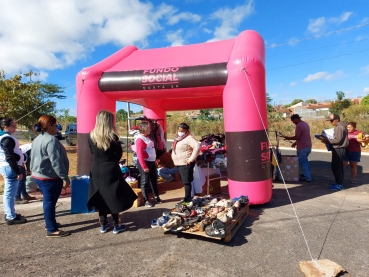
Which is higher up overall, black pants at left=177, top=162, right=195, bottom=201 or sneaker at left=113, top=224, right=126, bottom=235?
black pants at left=177, top=162, right=195, bottom=201

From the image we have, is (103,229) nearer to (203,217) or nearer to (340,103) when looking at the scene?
(203,217)

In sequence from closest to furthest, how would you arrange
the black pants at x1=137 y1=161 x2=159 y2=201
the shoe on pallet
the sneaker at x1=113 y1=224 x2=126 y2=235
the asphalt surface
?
1. the asphalt surface
2. the shoe on pallet
3. the sneaker at x1=113 y1=224 x2=126 y2=235
4. the black pants at x1=137 y1=161 x2=159 y2=201

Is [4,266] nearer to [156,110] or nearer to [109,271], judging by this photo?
[109,271]

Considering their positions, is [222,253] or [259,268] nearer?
[259,268]

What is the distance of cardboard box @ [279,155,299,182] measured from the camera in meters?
6.78

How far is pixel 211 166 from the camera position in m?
5.95

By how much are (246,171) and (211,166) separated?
1453 millimetres

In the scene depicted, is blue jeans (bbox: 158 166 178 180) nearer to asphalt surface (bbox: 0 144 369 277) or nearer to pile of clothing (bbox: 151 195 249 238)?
asphalt surface (bbox: 0 144 369 277)

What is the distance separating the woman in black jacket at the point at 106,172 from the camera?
354 centimetres

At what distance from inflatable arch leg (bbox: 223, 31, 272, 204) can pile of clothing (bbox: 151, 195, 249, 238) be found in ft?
1.19

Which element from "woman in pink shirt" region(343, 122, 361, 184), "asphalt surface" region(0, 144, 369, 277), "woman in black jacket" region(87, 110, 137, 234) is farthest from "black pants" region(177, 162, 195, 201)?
"woman in pink shirt" region(343, 122, 361, 184)

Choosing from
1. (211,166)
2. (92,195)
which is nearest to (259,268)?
(92,195)

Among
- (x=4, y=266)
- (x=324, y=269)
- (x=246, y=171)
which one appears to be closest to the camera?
(x=324, y=269)

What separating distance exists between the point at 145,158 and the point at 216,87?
1.83 m
